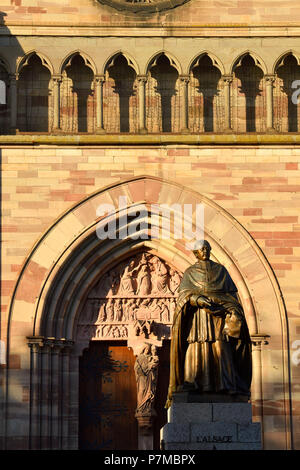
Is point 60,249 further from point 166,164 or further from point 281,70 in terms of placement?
point 281,70

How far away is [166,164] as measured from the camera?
2684 cm

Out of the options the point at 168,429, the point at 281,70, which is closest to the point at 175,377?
the point at 168,429

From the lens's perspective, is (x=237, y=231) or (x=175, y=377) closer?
(x=175, y=377)

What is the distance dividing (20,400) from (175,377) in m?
7.44

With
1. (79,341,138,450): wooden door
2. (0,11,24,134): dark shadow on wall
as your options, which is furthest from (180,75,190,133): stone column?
(79,341,138,450): wooden door

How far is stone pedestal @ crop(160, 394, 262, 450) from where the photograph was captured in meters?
18.2

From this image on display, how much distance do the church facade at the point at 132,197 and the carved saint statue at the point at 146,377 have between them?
32 mm

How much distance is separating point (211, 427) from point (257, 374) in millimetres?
7789

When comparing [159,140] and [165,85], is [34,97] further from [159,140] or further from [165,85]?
[159,140]

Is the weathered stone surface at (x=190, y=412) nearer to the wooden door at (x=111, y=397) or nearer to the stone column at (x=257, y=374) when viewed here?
the stone column at (x=257, y=374)

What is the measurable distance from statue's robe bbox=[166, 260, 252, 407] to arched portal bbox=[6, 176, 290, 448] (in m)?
6.95

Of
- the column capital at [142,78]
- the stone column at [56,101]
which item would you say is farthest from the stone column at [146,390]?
the column capital at [142,78]

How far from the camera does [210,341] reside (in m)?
18.9

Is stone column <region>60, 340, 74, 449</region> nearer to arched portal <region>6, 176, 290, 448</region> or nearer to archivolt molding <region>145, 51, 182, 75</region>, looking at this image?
arched portal <region>6, 176, 290, 448</region>
